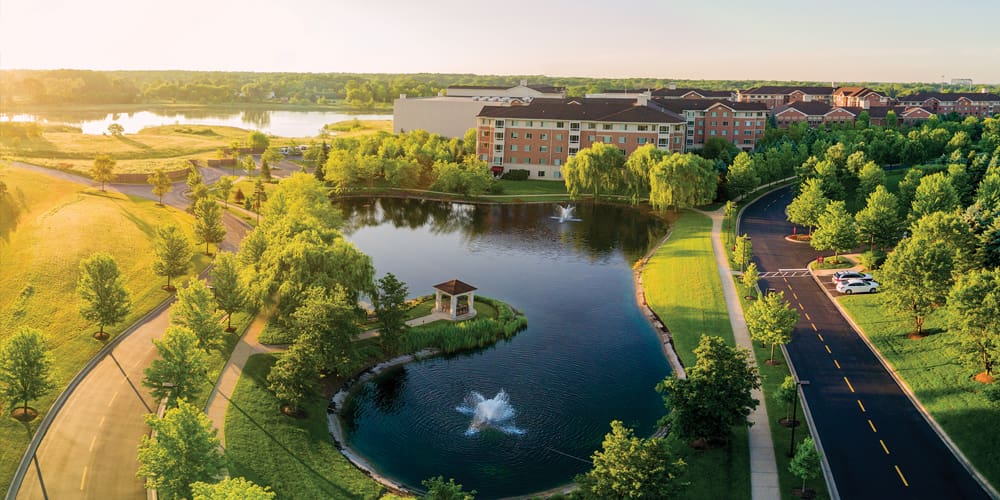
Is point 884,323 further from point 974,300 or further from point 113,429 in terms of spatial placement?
point 113,429

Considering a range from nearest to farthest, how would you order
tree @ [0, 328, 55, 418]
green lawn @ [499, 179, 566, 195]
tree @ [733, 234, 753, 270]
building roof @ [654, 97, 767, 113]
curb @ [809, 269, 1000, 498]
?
curb @ [809, 269, 1000, 498] < tree @ [0, 328, 55, 418] < tree @ [733, 234, 753, 270] < green lawn @ [499, 179, 566, 195] < building roof @ [654, 97, 767, 113]

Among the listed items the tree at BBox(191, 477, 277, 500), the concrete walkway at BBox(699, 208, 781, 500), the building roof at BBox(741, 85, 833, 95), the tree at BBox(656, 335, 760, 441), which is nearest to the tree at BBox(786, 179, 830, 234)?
the concrete walkway at BBox(699, 208, 781, 500)

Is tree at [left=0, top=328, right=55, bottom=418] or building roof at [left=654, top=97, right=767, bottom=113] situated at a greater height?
building roof at [left=654, top=97, right=767, bottom=113]

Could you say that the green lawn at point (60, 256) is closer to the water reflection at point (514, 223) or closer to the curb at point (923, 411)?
the water reflection at point (514, 223)

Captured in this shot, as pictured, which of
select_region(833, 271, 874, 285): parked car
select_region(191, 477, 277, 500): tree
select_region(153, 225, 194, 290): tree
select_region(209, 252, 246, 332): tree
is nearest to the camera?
select_region(191, 477, 277, 500): tree

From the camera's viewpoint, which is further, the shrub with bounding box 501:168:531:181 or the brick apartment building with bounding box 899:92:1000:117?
the brick apartment building with bounding box 899:92:1000:117

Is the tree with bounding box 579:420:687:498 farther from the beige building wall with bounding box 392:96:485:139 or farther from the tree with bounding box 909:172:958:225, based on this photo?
the beige building wall with bounding box 392:96:485:139

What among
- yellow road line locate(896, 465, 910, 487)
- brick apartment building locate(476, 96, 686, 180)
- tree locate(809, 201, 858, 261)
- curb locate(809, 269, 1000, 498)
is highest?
brick apartment building locate(476, 96, 686, 180)

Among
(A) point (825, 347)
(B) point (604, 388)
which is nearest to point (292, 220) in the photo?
(B) point (604, 388)

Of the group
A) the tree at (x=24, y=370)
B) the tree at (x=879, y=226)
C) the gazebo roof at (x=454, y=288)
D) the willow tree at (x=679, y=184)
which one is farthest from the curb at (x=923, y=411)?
the tree at (x=24, y=370)
